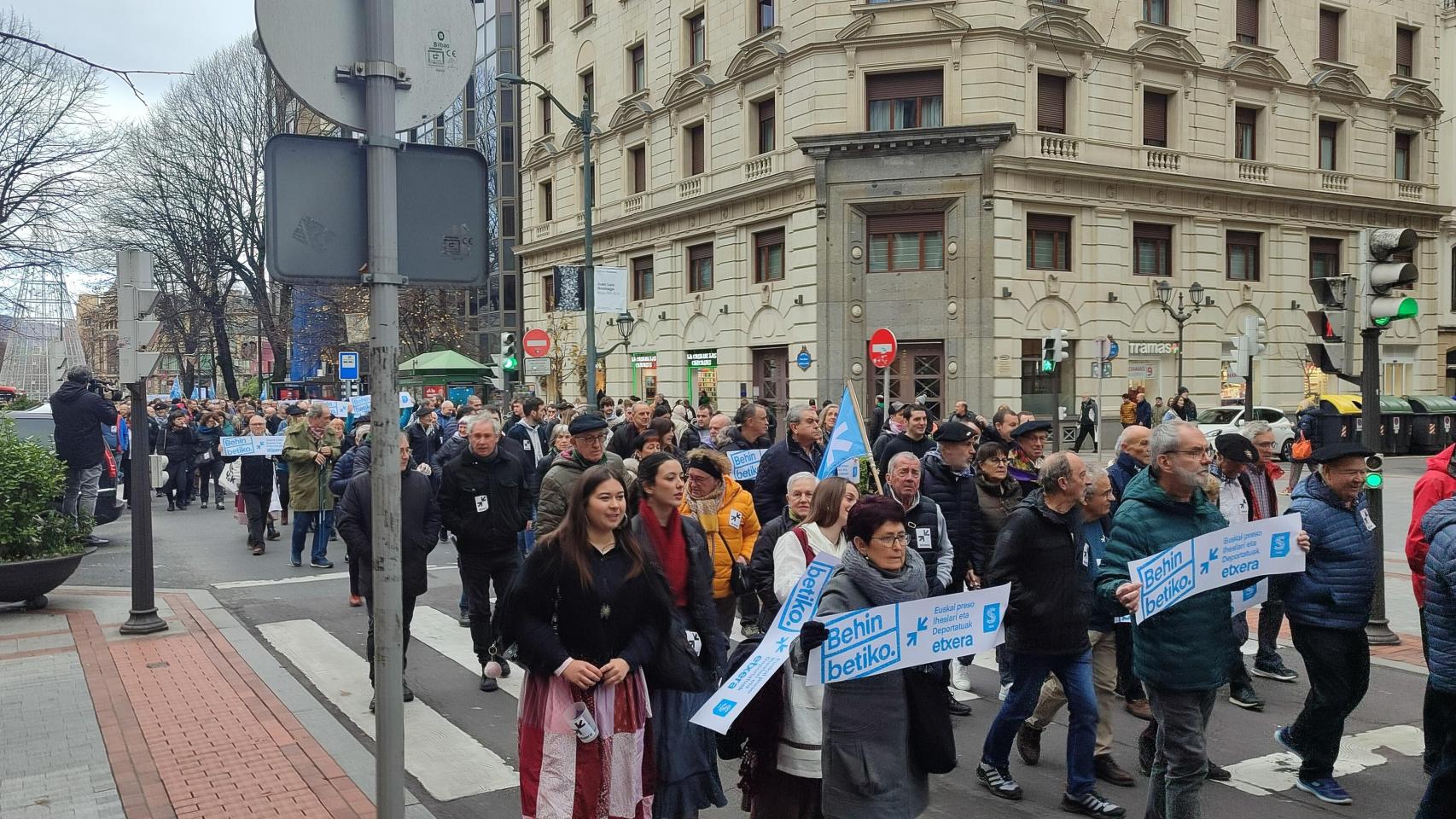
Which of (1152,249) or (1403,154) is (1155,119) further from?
(1403,154)

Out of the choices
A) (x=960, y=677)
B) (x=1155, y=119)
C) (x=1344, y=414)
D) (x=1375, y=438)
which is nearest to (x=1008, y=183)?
(x=1155, y=119)

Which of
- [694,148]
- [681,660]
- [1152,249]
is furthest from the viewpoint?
[694,148]

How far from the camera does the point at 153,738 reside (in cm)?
620

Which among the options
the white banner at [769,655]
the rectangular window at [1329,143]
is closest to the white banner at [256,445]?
the white banner at [769,655]

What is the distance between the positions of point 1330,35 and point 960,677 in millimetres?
35462

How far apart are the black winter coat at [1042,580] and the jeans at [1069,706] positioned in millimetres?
93

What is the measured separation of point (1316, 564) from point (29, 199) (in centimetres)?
2679

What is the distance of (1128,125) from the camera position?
3002 centimetres

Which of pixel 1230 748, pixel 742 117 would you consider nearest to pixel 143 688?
pixel 1230 748

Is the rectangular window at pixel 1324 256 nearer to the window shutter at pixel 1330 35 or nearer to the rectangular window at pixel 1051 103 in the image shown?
the window shutter at pixel 1330 35

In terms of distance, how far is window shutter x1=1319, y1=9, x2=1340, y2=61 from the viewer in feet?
112

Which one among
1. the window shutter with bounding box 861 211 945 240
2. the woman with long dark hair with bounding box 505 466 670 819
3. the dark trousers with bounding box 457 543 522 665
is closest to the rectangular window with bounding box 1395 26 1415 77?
the window shutter with bounding box 861 211 945 240

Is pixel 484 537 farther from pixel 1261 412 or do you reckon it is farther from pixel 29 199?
pixel 1261 412

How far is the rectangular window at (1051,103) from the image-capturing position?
95.2 feet
